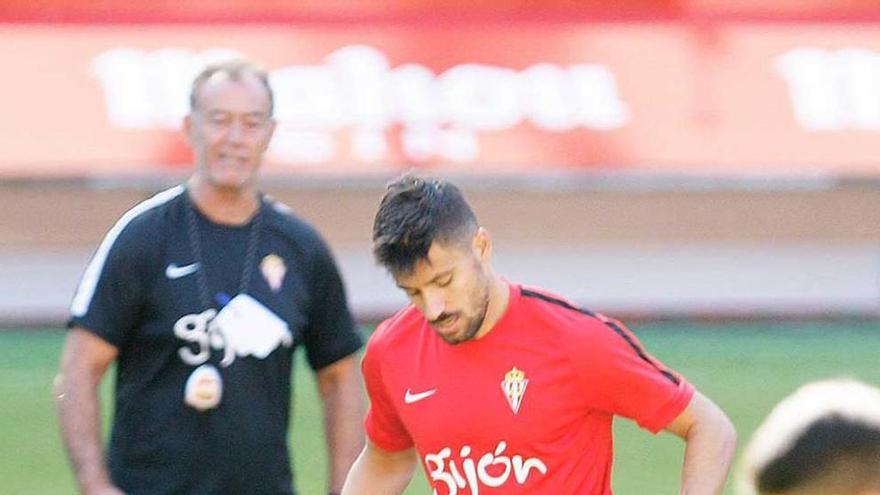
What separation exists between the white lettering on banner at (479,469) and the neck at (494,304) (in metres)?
0.26

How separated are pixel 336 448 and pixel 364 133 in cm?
809

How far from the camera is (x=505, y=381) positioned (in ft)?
13.8

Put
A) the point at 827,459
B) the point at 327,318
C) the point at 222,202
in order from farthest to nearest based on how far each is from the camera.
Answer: the point at 327,318, the point at 222,202, the point at 827,459

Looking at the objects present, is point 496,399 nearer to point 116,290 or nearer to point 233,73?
point 116,290

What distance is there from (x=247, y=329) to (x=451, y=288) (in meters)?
0.99

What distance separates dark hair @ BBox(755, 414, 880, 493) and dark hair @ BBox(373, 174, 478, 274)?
1.77 metres

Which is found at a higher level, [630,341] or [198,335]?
[630,341]

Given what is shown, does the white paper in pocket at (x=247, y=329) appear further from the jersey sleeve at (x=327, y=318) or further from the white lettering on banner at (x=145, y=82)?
the white lettering on banner at (x=145, y=82)

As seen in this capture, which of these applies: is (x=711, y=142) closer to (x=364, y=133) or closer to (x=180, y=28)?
(x=364, y=133)

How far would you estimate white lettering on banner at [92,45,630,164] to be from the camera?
13109mm

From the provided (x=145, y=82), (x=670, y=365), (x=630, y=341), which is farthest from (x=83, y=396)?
(x=145, y=82)

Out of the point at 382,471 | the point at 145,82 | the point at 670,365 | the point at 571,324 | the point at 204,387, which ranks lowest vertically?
the point at 670,365

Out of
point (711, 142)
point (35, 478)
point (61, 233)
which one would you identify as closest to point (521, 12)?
point (711, 142)

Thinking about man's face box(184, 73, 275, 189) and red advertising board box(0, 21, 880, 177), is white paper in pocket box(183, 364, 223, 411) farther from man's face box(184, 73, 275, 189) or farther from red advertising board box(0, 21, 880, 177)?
red advertising board box(0, 21, 880, 177)
